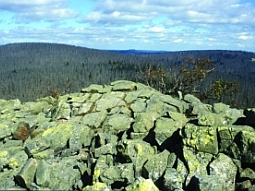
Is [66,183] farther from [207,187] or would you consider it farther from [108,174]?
[207,187]

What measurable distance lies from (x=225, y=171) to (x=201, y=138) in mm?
2768

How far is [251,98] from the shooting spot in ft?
566

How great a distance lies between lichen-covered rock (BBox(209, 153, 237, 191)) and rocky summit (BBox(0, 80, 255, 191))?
0.06 meters

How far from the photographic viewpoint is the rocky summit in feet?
68.8

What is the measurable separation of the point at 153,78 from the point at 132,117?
91.0 ft

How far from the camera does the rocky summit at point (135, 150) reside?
2098 cm

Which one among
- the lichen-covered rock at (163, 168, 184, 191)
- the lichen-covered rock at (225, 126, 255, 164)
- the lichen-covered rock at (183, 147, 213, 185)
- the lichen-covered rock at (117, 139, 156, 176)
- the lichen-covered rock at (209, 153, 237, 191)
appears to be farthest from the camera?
the lichen-covered rock at (117, 139, 156, 176)

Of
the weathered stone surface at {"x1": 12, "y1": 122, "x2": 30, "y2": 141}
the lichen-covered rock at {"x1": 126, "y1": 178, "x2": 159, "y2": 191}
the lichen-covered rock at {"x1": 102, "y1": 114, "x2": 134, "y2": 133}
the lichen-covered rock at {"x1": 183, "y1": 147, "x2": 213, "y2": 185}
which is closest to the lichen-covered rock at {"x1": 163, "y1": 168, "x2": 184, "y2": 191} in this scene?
the lichen-covered rock at {"x1": 183, "y1": 147, "x2": 213, "y2": 185}

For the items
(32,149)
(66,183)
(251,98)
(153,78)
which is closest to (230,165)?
(66,183)

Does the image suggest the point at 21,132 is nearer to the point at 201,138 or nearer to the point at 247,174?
the point at 201,138

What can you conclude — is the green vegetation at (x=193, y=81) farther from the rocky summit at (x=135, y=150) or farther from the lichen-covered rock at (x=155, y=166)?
the lichen-covered rock at (x=155, y=166)

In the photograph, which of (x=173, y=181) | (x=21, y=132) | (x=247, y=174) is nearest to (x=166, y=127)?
(x=173, y=181)

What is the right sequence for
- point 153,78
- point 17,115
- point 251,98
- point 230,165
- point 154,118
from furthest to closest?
point 251,98, point 153,78, point 17,115, point 154,118, point 230,165

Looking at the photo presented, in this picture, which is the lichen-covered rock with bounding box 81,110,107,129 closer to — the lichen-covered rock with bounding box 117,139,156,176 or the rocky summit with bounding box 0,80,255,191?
the rocky summit with bounding box 0,80,255,191
